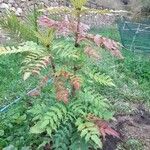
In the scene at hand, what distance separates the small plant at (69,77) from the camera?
445 centimetres

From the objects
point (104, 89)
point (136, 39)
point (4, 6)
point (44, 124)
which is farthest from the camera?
point (4, 6)

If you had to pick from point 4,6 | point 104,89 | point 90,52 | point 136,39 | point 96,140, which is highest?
point 90,52

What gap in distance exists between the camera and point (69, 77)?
181 inches

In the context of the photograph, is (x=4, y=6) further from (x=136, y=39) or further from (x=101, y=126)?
(x=101, y=126)

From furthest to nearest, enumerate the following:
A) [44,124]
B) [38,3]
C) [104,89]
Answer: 1. [38,3]
2. [104,89]
3. [44,124]

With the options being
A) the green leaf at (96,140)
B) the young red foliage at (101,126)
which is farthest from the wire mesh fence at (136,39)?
the green leaf at (96,140)

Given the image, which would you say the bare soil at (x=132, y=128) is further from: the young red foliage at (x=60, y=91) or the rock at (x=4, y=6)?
the rock at (x=4, y=6)

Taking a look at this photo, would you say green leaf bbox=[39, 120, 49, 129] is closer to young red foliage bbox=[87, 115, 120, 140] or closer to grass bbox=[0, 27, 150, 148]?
young red foliage bbox=[87, 115, 120, 140]

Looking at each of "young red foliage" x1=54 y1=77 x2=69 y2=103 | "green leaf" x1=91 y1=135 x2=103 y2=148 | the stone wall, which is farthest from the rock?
"green leaf" x1=91 y1=135 x2=103 y2=148

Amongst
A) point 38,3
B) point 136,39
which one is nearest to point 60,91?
point 136,39

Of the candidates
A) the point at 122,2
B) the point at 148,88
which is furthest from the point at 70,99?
the point at 122,2

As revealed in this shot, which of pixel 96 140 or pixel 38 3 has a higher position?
pixel 96 140

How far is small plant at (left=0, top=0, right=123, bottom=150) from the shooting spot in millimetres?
4453

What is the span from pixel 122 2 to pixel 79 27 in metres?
→ 17.5
